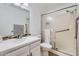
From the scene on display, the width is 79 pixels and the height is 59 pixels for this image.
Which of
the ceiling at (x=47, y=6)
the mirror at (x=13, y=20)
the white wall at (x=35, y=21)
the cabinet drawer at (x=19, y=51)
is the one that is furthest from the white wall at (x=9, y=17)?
the cabinet drawer at (x=19, y=51)

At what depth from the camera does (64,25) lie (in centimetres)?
150

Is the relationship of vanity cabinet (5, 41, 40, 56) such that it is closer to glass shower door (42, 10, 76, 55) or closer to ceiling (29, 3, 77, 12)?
glass shower door (42, 10, 76, 55)

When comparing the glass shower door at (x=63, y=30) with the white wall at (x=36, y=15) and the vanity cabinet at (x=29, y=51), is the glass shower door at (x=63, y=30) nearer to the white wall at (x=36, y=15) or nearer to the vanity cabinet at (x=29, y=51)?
the white wall at (x=36, y=15)

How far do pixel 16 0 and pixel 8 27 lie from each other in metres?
0.44

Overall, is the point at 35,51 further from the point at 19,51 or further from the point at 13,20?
the point at 13,20

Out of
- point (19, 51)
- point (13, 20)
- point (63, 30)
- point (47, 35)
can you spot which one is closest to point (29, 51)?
point (19, 51)

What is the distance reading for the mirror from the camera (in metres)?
1.34

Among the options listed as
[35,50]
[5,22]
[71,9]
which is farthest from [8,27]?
[71,9]

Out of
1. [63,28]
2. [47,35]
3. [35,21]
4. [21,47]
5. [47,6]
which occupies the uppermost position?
[47,6]

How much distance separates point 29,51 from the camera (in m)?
1.36

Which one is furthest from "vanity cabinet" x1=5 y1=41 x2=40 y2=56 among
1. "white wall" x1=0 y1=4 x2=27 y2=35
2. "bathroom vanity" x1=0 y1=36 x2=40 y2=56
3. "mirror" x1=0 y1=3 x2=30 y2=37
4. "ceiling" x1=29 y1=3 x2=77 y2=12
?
"ceiling" x1=29 y1=3 x2=77 y2=12

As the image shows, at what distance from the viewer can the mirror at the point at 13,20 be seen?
52.9 inches

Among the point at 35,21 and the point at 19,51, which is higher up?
the point at 35,21

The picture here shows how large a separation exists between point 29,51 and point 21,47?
222 mm
